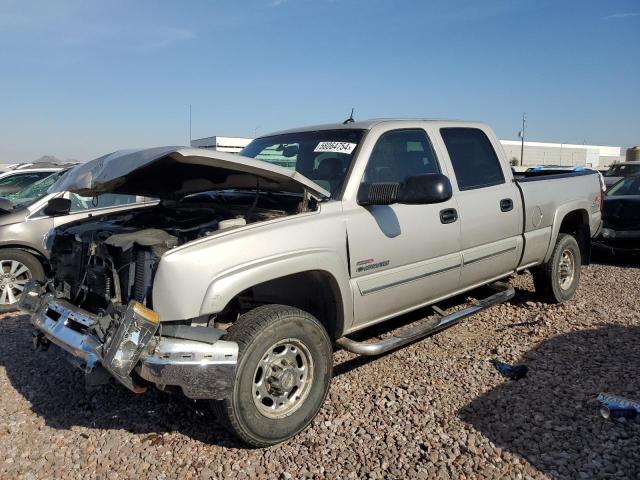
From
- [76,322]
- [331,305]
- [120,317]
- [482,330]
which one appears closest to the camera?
[120,317]

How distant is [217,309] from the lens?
2.89 metres

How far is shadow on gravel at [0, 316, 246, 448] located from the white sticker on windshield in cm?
205

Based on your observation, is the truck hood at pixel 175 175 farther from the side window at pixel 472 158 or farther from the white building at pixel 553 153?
the white building at pixel 553 153

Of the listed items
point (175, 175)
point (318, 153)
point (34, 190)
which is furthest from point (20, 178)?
point (318, 153)

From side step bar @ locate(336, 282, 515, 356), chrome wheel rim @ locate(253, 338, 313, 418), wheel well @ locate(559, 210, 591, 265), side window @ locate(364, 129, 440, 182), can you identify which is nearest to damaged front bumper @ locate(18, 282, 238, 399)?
chrome wheel rim @ locate(253, 338, 313, 418)

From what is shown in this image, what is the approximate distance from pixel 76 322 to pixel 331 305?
1606 mm

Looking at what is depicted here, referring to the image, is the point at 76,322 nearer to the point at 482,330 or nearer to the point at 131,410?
the point at 131,410

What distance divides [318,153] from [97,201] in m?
3.84

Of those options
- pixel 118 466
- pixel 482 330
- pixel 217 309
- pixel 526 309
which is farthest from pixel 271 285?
pixel 526 309

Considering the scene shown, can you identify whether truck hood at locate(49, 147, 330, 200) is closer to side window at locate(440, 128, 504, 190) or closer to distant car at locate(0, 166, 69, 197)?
side window at locate(440, 128, 504, 190)

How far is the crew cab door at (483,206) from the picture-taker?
445cm

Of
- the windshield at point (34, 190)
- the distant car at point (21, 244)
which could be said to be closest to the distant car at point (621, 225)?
the distant car at point (21, 244)

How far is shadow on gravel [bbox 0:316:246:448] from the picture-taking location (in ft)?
→ 11.3

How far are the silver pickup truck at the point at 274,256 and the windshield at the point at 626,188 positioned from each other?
548cm
